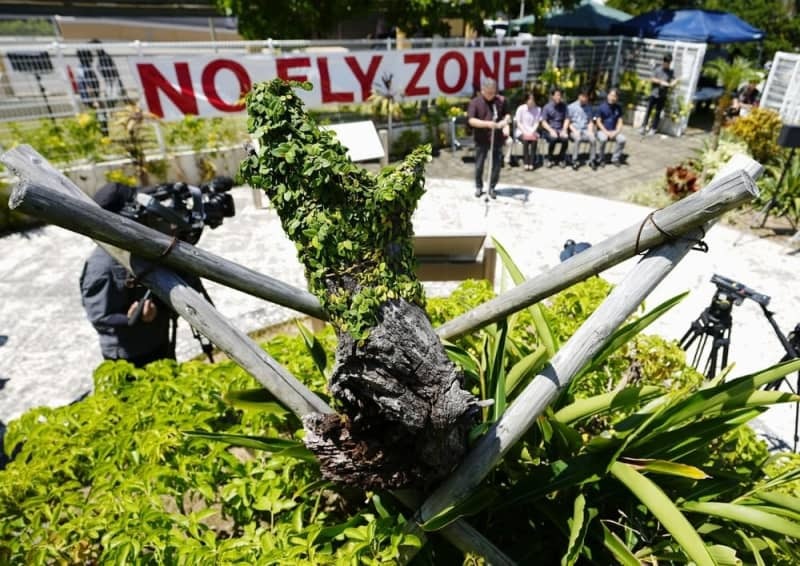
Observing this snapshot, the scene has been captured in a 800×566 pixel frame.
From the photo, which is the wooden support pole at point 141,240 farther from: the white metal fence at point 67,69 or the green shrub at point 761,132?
the green shrub at point 761,132

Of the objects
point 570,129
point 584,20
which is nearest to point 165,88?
point 570,129

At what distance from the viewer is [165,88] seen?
300 inches

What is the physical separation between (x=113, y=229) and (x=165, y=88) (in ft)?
23.5

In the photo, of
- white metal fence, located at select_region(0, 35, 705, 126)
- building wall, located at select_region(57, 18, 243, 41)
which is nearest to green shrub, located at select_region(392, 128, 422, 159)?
white metal fence, located at select_region(0, 35, 705, 126)

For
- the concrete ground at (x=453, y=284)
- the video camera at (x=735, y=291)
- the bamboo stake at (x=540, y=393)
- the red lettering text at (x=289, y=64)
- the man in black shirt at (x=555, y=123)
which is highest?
the red lettering text at (x=289, y=64)

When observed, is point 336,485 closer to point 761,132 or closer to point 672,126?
point 761,132

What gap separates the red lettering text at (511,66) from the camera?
33.3ft

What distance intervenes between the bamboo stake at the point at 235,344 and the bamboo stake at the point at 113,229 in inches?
1.5

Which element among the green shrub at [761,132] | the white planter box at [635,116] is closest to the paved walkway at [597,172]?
the green shrub at [761,132]

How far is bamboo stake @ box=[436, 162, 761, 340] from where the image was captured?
1511 mm

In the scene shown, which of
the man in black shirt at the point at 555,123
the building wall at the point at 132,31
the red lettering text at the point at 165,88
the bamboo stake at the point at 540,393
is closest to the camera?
the bamboo stake at the point at 540,393

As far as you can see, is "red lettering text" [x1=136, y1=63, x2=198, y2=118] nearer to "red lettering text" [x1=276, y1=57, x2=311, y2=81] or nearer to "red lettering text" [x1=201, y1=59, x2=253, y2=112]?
"red lettering text" [x1=201, y1=59, x2=253, y2=112]

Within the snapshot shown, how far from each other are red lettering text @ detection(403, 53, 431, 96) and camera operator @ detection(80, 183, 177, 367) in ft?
23.6

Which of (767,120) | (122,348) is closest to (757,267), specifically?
(767,120)
